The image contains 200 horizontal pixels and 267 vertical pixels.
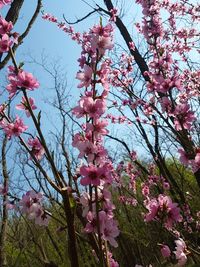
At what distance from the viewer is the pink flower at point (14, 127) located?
80.5 inches

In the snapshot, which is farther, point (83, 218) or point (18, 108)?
point (18, 108)

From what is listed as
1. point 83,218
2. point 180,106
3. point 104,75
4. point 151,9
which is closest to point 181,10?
point 151,9

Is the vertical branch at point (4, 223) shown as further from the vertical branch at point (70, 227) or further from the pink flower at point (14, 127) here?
the vertical branch at point (70, 227)

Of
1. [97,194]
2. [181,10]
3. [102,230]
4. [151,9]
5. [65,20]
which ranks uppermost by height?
[65,20]

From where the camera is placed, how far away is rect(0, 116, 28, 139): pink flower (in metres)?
2.04

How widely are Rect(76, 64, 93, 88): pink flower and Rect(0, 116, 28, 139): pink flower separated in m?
0.43

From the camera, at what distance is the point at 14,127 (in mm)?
2059

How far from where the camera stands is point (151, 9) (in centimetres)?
479

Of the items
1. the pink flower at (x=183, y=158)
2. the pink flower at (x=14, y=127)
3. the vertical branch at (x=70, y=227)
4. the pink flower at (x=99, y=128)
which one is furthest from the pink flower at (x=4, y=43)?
the pink flower at (x=183, y=158)

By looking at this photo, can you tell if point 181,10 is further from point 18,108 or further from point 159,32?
point 18,108

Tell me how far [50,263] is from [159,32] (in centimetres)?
363

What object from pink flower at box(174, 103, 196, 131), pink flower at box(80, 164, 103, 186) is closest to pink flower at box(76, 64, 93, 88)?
pink flower at box(80, 164, 103, 186)

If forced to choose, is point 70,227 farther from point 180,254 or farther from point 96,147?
point 180,254

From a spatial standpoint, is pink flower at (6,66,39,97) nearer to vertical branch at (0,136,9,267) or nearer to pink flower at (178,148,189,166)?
pink flower at (178,148,189,166)
